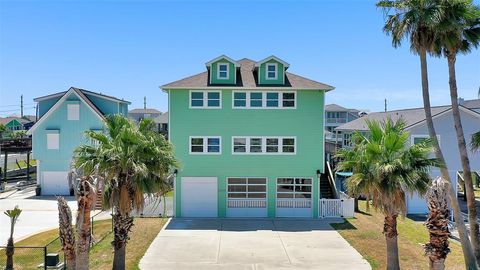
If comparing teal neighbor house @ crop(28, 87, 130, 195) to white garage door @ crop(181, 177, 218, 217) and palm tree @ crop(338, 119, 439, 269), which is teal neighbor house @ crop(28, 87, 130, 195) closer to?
white garage door @ crop(181, 177, 218, 217)

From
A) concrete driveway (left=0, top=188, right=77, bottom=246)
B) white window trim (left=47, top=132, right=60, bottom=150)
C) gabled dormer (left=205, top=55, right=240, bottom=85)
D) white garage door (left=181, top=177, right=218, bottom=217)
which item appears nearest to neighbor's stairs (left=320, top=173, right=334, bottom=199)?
white garage door (left=181, top=177, right=218, bottom=217)

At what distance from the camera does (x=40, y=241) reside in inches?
722

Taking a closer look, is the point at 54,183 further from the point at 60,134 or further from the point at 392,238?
the point at 392,238

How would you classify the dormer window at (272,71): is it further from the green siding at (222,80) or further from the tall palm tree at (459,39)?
the tall palm tree at (459,39)

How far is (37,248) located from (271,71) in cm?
1565

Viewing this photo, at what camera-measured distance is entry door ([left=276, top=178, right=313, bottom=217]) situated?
23797mm

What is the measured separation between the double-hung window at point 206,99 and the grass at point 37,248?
864 centimetres

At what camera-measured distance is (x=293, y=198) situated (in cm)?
2384

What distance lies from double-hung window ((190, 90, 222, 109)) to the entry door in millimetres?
6153

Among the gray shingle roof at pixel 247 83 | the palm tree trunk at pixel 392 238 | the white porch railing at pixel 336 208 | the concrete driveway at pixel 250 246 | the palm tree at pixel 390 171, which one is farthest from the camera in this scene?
the white porch railing at pixel 336 208

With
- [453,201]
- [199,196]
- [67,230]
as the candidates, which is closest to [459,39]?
[453,201]

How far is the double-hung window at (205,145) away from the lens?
928 inches

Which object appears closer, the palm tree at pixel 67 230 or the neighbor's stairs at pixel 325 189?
the palm tree at pixel 67 230

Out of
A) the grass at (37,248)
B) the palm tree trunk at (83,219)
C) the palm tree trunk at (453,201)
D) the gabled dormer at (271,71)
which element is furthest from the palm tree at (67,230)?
the gabled dormer at (271,71)
